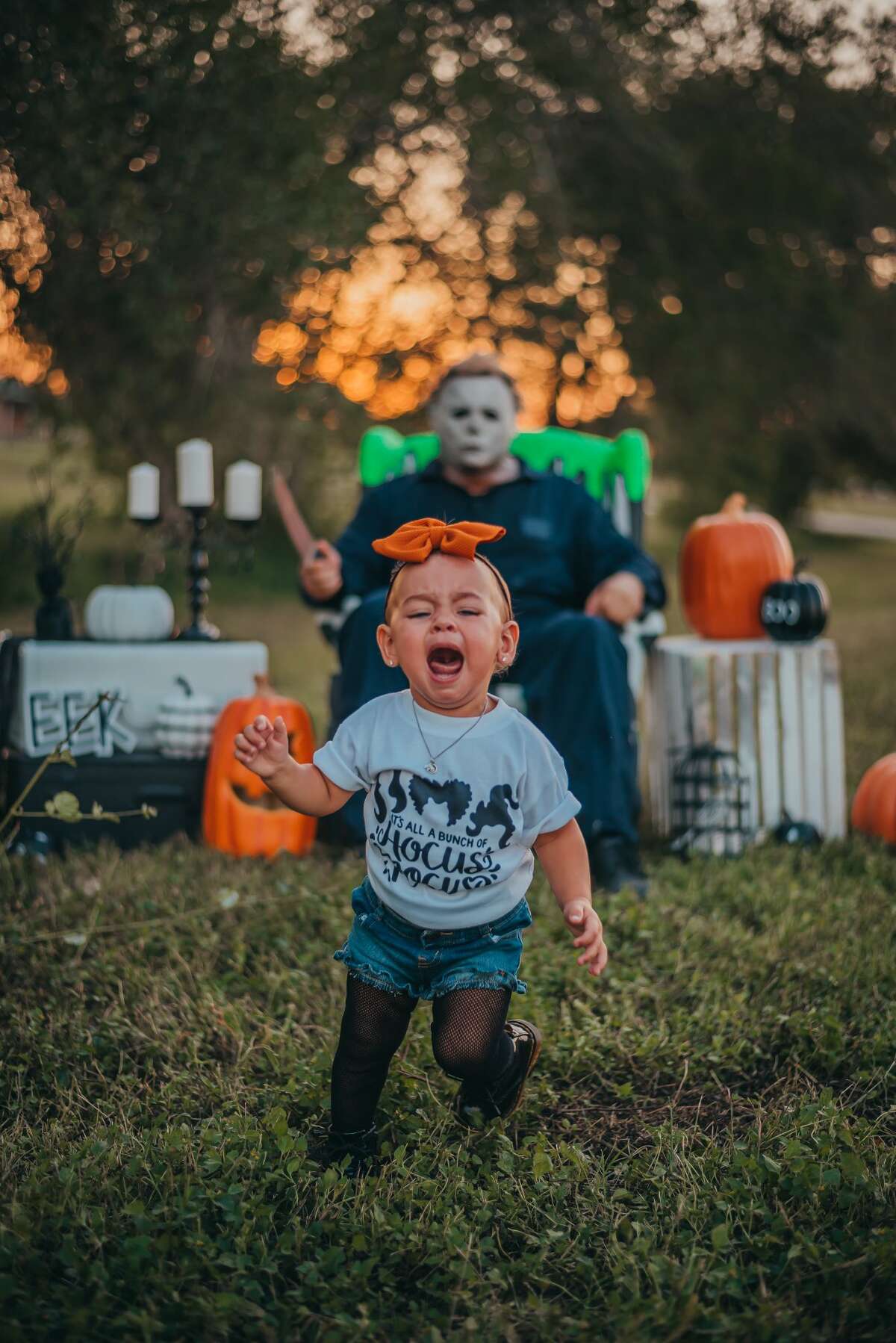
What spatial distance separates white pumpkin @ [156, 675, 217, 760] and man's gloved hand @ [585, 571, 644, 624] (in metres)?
1.25

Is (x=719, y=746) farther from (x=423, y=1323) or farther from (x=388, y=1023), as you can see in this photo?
(x=423, y=1323)

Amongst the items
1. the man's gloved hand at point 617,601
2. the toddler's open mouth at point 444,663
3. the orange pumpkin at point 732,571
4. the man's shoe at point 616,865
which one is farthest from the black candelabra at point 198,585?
the toddler's open mouth at point 444,663

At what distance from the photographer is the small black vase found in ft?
13.0

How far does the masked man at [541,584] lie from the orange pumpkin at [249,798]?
0.19m

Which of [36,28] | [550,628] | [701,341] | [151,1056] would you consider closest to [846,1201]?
[151,1056]

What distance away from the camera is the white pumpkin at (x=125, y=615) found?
3.97 metres

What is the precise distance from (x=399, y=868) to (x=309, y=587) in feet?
6.66

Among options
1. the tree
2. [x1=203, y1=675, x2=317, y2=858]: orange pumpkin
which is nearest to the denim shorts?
[x1=203, y1=675, x2=317, y2=858]: orange pumpkin

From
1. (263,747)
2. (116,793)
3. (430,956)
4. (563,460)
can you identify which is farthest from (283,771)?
(563,460)

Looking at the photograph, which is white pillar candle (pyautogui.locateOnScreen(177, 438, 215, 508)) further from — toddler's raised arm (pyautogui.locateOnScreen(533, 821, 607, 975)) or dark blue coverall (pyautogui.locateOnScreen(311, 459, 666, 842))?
toddler's raised arm (pyautogui.locateOnScreen(533, 821, 607, 975))

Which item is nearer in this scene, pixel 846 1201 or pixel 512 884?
pixel 846 1201

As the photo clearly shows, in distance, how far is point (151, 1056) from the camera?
2.37 metres

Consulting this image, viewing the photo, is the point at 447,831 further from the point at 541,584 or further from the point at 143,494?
the point at 143,494

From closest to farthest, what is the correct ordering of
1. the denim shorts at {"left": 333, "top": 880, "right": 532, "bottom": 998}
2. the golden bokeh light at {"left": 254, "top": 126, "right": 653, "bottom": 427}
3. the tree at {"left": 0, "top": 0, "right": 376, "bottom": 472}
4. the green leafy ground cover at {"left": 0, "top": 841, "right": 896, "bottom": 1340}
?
1. the green leafy ground cover at {"left": 0, "top": 841, "right": 896, "bottom": 1340}
2. the denim shorts at {"left": 333, "top": 880, "right": 532, "bottom": 998}
3. the tree at {"left": 0, "top": 0, "right": 376, "bottom": 472}
4. the golden bokeh light at {"left": 254, "top": 126, "right": 653, "bottom": 427}
